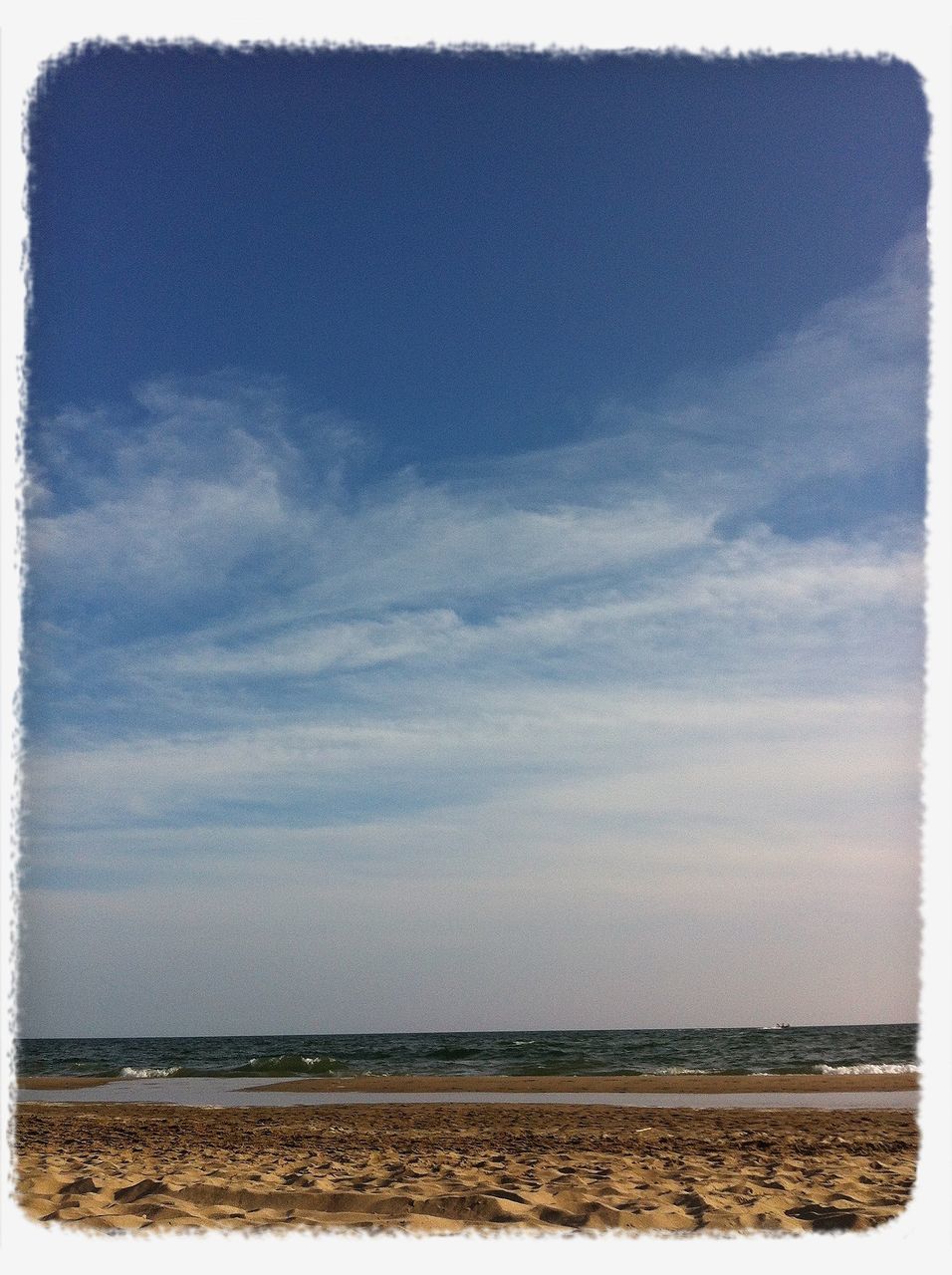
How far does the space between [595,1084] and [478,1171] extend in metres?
11.7

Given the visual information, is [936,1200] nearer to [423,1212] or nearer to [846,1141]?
[423,1212]

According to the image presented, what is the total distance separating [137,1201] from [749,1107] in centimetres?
998

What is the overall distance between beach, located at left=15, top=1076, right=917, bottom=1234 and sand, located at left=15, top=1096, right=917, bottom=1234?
0.06 feet

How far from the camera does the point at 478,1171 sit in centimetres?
688

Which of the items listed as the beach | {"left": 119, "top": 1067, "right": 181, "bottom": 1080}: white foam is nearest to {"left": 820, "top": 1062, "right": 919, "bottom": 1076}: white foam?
the beach

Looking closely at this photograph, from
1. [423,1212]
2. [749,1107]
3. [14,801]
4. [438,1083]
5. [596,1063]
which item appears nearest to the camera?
[14,801]

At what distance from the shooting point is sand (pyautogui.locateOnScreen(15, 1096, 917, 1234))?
17.0 ft

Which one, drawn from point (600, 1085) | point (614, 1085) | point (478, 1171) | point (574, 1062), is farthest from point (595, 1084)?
point (478, 1171)

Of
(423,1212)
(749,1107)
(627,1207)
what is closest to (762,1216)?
(627,1207)

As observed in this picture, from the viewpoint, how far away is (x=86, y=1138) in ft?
31.6

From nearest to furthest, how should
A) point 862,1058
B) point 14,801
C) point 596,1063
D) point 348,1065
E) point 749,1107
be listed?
point 14,801 < point 749,1107 < point 596,1063 < point 862,1058 < point 348,1065

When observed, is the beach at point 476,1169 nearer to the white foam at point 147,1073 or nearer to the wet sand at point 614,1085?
the wet sand at point 614,1085

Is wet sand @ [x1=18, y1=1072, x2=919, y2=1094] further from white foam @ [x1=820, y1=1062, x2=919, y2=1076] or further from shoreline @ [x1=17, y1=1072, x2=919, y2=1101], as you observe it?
white foam @ [x1=820, y1=1062, x2=919, y2=1076]

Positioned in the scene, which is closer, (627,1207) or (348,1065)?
(627,1207)
